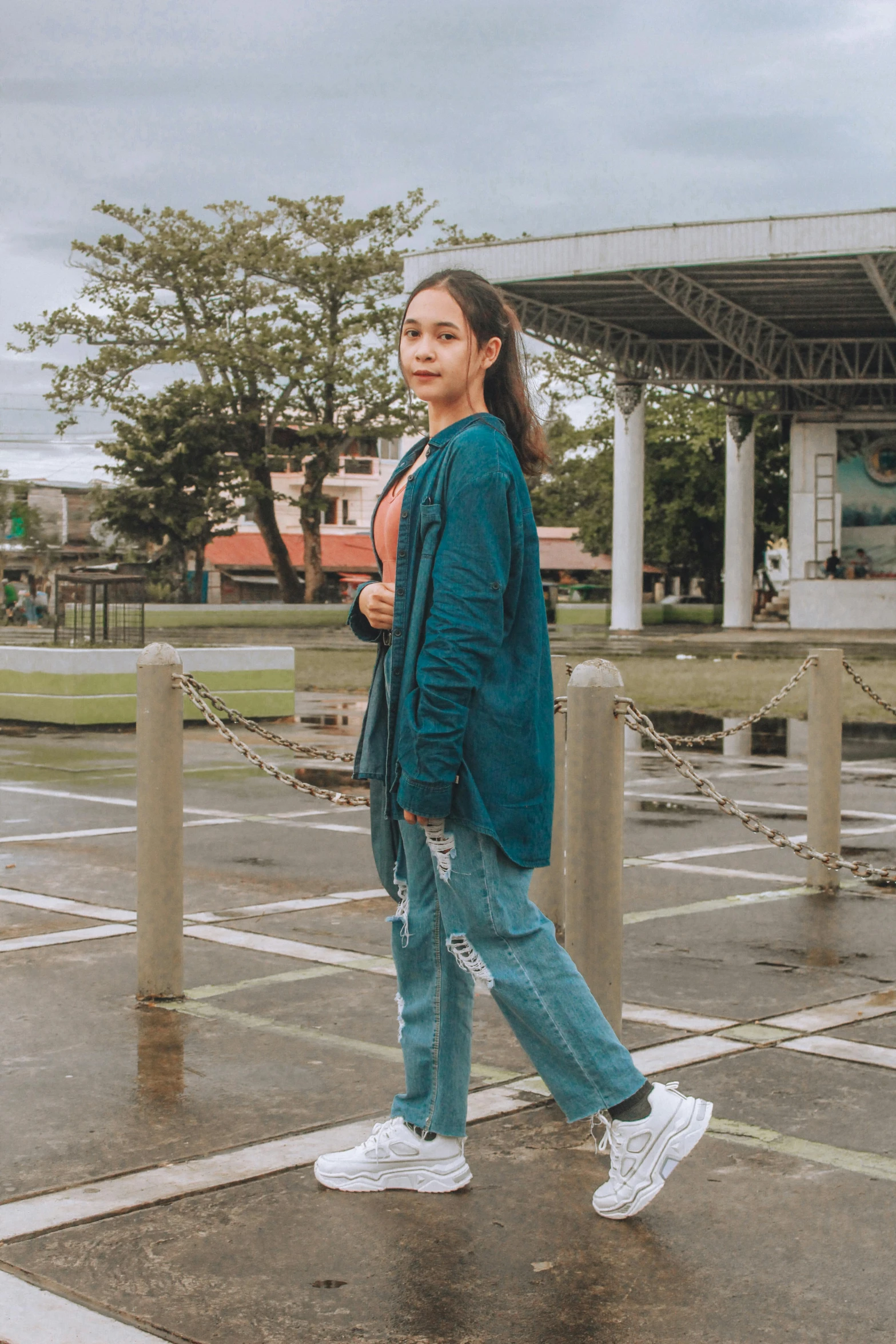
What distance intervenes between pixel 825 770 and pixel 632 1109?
14.1ft

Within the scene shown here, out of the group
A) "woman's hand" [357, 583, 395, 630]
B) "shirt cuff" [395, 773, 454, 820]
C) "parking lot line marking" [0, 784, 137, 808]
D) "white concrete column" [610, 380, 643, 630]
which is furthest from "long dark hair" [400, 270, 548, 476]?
"white concrete column" [610, 380, 643, 630]

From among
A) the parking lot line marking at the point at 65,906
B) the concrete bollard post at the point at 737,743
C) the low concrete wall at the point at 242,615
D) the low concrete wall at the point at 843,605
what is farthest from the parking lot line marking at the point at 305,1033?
the low concrete wall at the point at 843,605

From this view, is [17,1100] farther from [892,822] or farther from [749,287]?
[749,287]

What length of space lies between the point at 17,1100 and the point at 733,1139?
1842 millimetres

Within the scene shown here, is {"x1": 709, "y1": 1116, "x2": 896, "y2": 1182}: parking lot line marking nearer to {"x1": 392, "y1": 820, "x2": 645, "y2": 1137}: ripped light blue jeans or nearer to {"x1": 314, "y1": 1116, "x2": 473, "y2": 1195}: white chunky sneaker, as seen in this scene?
{"x1": 392, "y1": 820, "x2": 645, "y2": 1137}: ripped light blue jeans

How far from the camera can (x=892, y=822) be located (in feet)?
32.2

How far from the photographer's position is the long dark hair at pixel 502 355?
353 centimetres

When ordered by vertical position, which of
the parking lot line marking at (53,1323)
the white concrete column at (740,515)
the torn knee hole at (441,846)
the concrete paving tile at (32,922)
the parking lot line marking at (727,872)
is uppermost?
the white concrete column at (740,515)

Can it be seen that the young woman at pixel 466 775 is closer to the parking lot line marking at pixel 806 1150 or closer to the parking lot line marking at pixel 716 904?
the parking lot line marking at pixel 806 1150

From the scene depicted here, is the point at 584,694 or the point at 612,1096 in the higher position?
the point at 584,694

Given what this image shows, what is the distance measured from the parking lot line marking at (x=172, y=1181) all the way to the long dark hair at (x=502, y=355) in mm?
1670

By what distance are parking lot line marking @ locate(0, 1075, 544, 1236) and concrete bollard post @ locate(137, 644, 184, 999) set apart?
142 centimetres

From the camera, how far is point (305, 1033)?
15.8 feet

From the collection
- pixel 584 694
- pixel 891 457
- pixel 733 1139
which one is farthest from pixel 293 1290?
pixel 891 457
